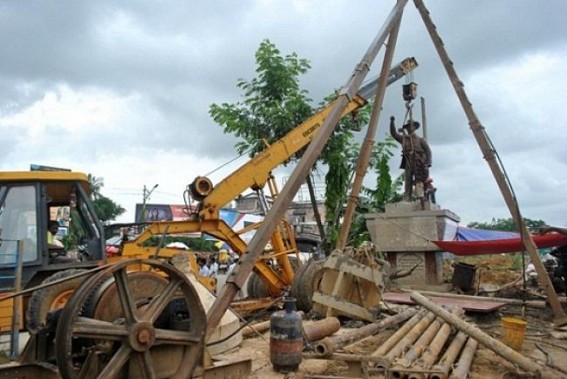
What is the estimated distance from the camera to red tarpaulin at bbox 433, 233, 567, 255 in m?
9.87

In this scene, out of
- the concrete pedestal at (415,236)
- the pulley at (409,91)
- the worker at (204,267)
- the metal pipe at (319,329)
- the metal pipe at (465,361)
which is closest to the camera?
the metal pipe at (465,361)

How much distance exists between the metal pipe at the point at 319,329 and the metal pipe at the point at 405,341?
3.34ft

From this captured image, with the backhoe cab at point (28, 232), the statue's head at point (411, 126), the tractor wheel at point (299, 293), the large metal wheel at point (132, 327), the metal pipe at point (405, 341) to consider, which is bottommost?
the metal pipe at point (405, 341)

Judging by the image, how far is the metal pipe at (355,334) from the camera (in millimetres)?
5332

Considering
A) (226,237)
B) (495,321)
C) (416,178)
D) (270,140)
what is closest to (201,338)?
(226,237)

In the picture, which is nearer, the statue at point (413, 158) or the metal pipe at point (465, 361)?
the metal pipe at point (465, 361)

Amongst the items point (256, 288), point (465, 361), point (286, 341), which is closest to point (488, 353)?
point (465, 361)

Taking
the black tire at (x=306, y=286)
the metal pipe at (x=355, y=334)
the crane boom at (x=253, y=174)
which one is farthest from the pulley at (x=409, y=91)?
the metal pipe at (x=355, y=334)

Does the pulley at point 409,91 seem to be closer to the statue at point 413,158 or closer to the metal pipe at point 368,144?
the statue at point 413,158

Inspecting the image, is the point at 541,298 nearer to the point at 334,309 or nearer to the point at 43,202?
the point at 334,309

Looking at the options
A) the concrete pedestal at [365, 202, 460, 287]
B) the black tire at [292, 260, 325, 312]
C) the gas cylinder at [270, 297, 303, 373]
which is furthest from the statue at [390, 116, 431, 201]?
the gas cylinder at [270, 297, 303, 373]

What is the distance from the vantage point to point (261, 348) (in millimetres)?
6703

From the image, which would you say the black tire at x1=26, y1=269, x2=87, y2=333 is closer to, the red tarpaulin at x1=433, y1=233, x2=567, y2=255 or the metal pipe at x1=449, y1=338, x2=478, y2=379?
the metal pipe at x1=449, y1=338, x2=478, y2=379

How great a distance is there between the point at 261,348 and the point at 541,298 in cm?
738
